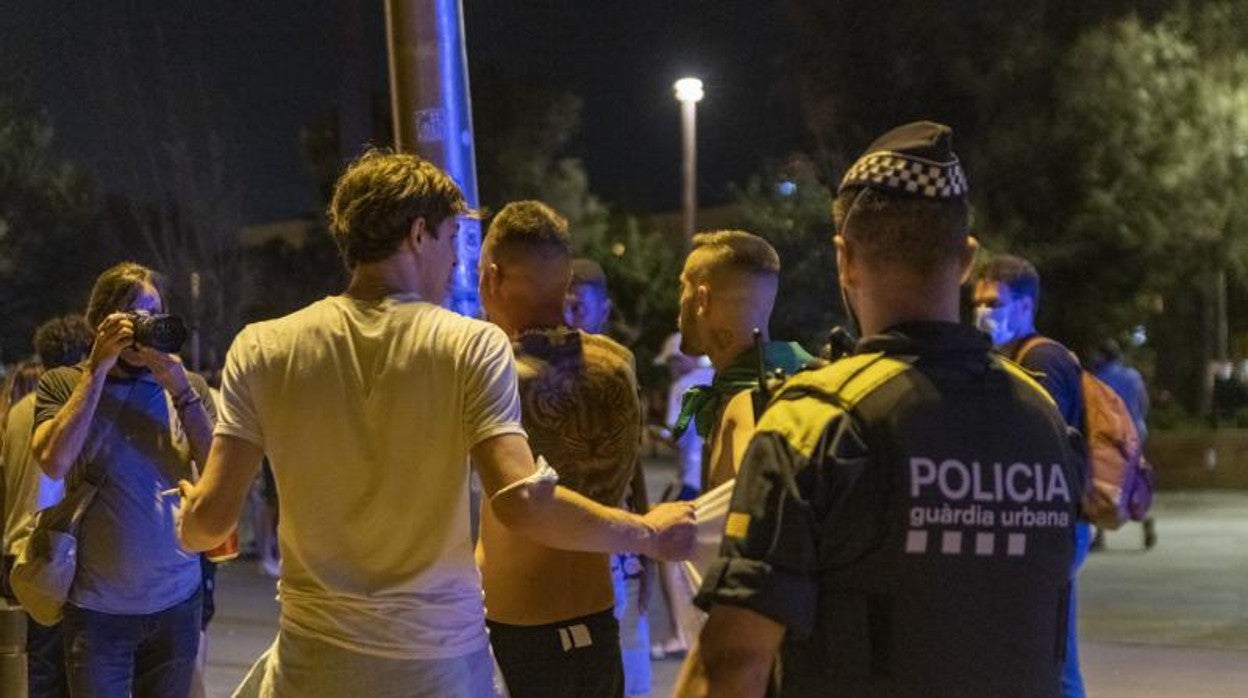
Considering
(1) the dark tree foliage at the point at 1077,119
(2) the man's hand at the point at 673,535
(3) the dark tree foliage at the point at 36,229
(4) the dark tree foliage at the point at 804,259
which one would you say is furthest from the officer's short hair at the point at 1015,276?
(3) the dark tree foliage at the point at 36,229

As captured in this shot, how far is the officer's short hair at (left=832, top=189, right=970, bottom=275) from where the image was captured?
2.61 m

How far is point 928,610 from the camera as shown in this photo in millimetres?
2494

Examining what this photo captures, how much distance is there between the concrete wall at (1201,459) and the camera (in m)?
22.6

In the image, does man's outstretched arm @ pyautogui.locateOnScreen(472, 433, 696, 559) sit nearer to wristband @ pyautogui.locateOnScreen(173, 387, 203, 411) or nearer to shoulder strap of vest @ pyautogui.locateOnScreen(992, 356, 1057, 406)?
shoulder strap of vest @ pyautogui.locateOnScreen(992, 356, 1057, 406)

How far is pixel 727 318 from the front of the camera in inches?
171

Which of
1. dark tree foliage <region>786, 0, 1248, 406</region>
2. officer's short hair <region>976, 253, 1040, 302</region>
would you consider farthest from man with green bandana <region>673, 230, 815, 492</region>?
dark tree foliage <region>786, 0, 1248, 406</region>

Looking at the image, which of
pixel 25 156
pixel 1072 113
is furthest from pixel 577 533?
pixel 25 156

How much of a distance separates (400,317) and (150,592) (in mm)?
2120

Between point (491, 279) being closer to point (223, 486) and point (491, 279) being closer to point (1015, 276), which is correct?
point (223, 486)

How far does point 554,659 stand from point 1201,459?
20275mm

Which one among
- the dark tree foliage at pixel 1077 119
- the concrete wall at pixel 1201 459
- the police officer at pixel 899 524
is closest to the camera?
the police officer at pixel 899 524

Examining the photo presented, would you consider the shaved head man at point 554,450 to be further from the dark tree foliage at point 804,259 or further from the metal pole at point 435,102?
the dark tree foliage at point 804,259

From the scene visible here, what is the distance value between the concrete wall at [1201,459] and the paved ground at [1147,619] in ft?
17.7

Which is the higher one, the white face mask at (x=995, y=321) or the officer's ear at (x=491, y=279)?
the officer's ear at (x=491, y=279)
